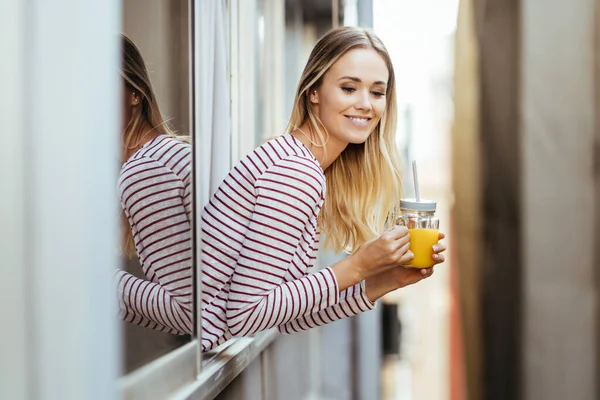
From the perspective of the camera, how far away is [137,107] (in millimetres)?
661

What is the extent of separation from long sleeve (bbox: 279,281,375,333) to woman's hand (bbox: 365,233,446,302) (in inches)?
0.4

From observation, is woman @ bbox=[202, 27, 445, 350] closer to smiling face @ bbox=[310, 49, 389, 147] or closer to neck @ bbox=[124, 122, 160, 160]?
smiling face @ bbox=[310, 49, 389, 147]

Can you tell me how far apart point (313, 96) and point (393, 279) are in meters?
0.27

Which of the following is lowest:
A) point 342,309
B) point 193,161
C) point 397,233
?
point 342,309

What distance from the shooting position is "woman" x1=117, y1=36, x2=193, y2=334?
0.65m

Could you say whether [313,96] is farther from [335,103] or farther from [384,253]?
[384,253]

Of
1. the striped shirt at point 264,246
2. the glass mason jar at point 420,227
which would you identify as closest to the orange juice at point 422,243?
the glass mason jar at point 420,227

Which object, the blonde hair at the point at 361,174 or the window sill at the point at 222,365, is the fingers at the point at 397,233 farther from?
the window sill at the point at 222,365
